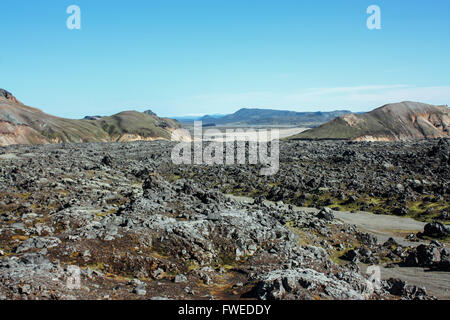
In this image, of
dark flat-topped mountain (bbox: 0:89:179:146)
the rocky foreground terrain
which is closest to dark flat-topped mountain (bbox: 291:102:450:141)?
dark flat-topped mountain (bbox: 0:89:179:146)

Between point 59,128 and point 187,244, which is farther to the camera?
point 59,128

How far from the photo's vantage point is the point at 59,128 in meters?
138

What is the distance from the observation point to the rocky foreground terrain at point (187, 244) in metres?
17.5

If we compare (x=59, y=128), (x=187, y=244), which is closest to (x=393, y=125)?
(x=59, y=128)

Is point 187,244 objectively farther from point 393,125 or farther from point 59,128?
point 393,125

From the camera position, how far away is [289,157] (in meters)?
80.9

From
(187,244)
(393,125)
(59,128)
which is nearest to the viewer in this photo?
(187,244)

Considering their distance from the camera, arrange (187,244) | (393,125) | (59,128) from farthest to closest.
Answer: (393,125), (59,128), (187,244)

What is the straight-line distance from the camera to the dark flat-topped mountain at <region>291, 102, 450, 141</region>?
442 feet

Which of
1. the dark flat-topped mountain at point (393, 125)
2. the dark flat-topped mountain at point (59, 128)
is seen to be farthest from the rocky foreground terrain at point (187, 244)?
the dark flat-topped mountain at point (393, 125)

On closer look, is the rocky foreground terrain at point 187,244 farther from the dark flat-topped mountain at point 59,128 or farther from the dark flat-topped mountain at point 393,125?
the dark flat-topped mountain at point 393,125

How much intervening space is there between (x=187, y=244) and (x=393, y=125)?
136 m
